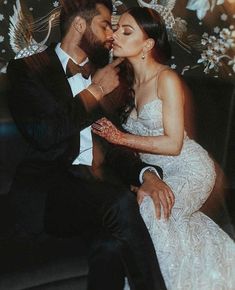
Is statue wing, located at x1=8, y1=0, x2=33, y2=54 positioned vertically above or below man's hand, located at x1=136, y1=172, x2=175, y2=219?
above

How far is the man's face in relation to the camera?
198 centimetres

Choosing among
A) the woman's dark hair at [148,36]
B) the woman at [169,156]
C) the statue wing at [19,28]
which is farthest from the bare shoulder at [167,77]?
the statue wing at [19,28]

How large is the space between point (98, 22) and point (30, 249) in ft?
2.76

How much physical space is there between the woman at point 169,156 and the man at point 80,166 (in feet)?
0.23

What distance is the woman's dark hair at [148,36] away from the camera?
6.30 ft

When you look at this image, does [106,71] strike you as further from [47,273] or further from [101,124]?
[47,273]

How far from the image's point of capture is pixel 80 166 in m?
1.88

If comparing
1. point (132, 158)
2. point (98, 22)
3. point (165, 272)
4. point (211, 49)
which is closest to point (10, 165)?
point (132, 158)

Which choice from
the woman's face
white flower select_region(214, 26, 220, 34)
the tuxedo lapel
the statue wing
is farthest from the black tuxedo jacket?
white flower select_region(214, 26, 220, 34)

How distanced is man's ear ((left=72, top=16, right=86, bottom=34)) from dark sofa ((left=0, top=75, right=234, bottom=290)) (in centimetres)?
40

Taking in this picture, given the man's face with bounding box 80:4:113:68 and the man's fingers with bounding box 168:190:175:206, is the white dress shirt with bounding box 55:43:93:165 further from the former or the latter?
the man's fingers with bounding box 168:190:175:206

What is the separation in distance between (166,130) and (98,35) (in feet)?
1.44

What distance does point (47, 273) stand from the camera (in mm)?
1669

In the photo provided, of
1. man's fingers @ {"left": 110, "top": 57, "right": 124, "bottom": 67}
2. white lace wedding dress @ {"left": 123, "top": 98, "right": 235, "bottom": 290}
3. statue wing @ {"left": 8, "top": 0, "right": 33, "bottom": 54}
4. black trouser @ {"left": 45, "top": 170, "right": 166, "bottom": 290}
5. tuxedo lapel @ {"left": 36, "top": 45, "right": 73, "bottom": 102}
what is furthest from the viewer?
statue wing @ {"left": 8, "top": 0, "right": 33, "bottom": 54}
